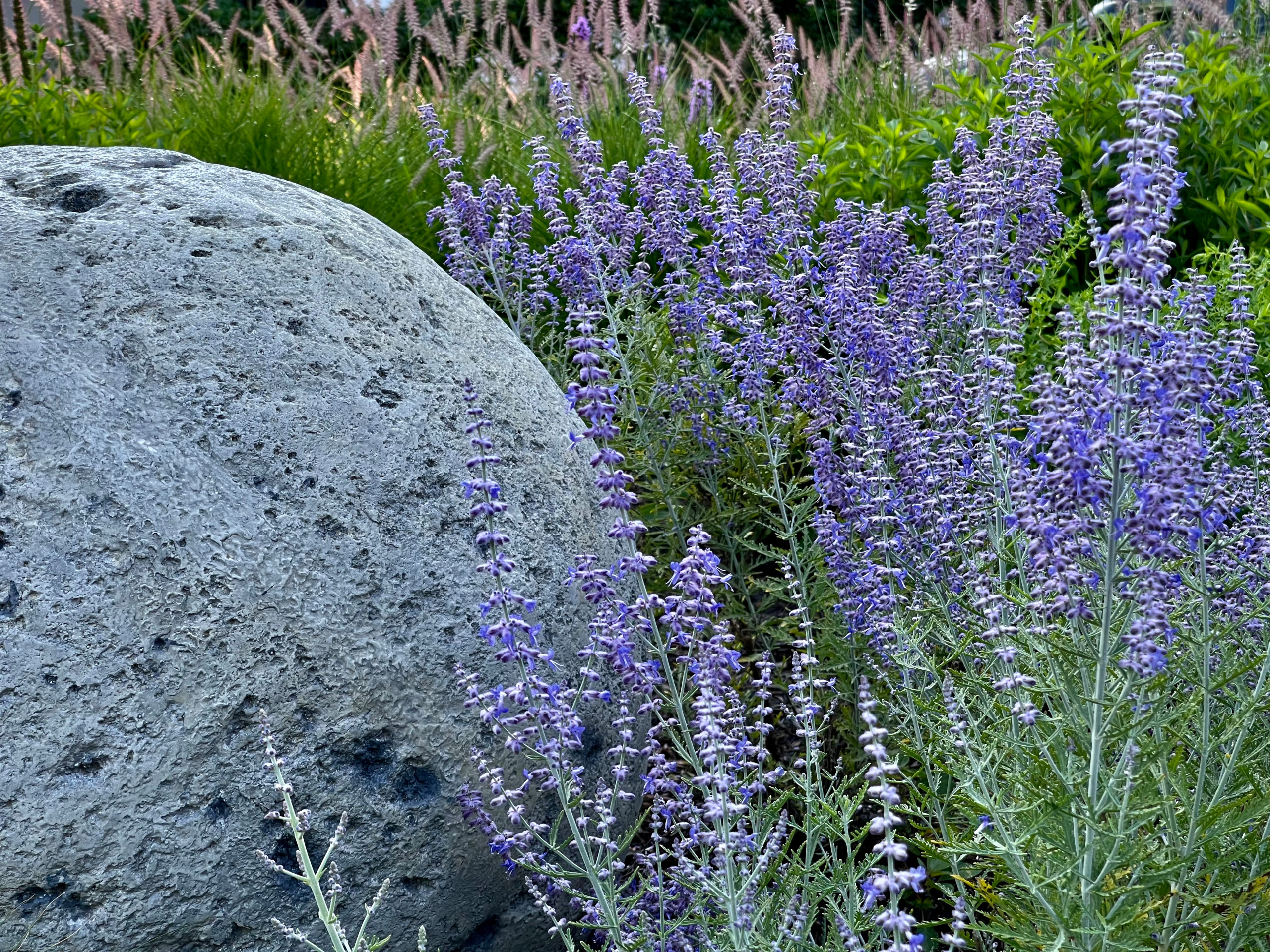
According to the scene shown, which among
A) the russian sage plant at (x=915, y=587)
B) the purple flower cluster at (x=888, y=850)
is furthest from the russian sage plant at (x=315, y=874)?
the purple flower cluster at (x=888, y=850)

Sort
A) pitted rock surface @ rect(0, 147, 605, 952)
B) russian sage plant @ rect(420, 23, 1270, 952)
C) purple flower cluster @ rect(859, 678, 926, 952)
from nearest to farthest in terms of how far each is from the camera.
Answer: purple flower cluster @ rect(859, 678, 926, 952) → russian sage plant @ rect(420, 23, 1270, 952) → pitted rock surface @ rect(0, 147, 605, 952)

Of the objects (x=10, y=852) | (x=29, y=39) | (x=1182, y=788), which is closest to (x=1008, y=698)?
(x=1182, y=788)

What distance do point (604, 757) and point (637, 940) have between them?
867 millimetres

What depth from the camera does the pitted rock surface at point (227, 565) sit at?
10.4ft

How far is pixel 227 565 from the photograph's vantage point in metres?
3.35

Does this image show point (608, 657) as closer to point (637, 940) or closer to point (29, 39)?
point (637, 940)

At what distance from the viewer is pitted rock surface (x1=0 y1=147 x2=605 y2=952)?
317 cm

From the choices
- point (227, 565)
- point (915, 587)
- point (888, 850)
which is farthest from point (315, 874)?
point (915, 587)

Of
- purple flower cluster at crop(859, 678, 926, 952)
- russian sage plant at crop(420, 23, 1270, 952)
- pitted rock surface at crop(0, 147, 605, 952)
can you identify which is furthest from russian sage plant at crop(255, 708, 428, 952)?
purple flower cluster at crop(859, 678, 926, 952)

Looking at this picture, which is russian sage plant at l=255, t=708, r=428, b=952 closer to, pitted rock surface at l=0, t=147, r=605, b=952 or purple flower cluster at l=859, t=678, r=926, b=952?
pitted rock surface at l=0, t=147, r=605, b=952

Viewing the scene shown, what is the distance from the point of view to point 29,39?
979 centimetres

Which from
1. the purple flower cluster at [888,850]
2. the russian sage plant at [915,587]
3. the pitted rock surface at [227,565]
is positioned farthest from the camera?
the pitted rock surface at [227,565]

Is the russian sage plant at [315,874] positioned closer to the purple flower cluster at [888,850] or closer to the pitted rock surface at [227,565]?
the pitted rock surface at [227,565]

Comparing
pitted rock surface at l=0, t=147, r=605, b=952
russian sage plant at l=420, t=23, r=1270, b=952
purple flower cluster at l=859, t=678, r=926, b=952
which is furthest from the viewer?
pitted rock surface at l=0, t=147, r=605, b=952
